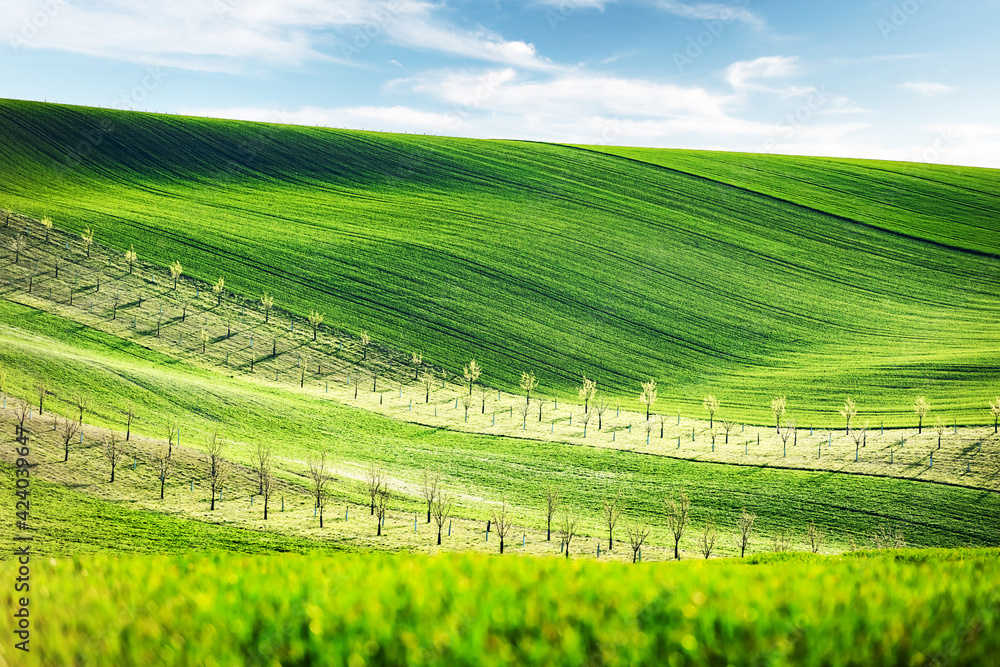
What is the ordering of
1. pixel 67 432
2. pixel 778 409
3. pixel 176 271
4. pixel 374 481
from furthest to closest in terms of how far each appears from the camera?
pixel 176 271
pixel 778 409
pixel 374 481
pixel 67 432

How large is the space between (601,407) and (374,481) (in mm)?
34450

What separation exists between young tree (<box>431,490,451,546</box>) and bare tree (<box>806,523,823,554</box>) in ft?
94.6

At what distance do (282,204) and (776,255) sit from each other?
98.9 meters

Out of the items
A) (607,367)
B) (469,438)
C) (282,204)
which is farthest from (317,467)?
(282,204)

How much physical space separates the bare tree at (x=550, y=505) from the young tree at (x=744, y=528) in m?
14.7

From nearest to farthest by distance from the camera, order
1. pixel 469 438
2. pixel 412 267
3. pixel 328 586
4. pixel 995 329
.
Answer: pixel 328 586 < pixel 469 438 < pixel 995 329 < pixel 412 267

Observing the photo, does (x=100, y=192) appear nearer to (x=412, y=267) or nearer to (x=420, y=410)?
(x=412, y=267)

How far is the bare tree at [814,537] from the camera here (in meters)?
48.6

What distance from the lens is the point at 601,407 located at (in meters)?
79.6

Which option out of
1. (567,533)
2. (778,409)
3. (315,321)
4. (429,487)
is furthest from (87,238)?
(778,409)

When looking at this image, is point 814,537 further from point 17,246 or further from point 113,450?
point 17,246

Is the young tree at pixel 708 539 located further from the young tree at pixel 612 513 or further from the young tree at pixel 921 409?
the young tree at pixel 921 409

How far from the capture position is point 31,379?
58.0 m

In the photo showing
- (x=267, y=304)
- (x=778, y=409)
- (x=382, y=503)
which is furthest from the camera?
(x=267, y=304)
